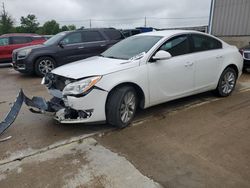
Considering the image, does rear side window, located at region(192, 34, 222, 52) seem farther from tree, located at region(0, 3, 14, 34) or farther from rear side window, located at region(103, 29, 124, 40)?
tree, located at region(0, 3, 14, 34)

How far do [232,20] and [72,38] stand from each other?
9.39 metres

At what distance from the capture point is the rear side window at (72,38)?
968 cm

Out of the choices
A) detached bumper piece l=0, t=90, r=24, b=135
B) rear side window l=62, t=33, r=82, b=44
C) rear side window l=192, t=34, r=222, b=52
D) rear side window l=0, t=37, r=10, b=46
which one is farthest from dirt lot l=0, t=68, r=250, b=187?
rear side window l=0, t=37, r=10, b=46

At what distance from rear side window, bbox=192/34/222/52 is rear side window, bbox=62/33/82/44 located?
5324 mm

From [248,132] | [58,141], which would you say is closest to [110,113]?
[58,141]

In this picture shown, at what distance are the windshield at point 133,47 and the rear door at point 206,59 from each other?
97 centimetres

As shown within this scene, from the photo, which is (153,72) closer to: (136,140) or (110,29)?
(136,140)

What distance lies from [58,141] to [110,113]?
0.90m

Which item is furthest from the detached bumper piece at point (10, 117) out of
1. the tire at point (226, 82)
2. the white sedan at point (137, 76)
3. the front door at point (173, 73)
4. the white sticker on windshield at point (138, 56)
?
the tire at point (226, 82)

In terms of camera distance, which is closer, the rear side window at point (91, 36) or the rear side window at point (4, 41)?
the rear side window at point (91, 36)

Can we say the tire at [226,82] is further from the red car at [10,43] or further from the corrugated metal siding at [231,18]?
the red car at [10,43]

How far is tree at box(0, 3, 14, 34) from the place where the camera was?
42.2 m

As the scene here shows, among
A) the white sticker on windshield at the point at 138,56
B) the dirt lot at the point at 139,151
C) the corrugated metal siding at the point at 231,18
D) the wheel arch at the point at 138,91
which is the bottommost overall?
the dirt lot at the point at 139,151

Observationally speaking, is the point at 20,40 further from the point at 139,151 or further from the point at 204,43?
the point at 139,151
